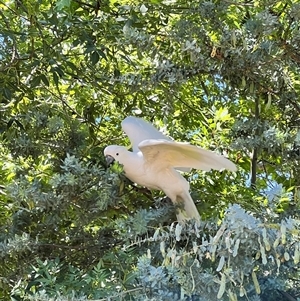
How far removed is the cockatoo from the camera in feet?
2.67

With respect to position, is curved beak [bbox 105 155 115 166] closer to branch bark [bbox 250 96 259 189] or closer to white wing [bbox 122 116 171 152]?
white wing [bbox 122 116 171 152]

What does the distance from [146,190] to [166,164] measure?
0.29 feet

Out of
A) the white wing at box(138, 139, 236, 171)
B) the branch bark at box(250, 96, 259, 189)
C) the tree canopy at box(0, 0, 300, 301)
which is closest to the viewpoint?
the tree canopy at box(0, 0, 300, 301)

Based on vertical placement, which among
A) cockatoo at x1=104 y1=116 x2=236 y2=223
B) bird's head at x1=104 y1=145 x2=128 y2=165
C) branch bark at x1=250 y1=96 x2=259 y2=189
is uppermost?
branch bark at x1=250 y1=96 x2=259 y2=189

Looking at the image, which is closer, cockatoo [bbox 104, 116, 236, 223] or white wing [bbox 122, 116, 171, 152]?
cockatoo [bbox 104, 116, 236, 223]

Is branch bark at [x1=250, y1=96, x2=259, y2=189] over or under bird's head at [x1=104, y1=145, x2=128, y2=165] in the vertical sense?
over

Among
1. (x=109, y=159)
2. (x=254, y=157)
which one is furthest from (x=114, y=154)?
(x=254, y=157)

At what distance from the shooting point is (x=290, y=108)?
3.34 ft

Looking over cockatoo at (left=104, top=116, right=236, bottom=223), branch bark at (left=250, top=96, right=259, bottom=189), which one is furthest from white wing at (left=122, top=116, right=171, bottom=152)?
branch bark at (left=250, top=96, right=259, bottom=189)

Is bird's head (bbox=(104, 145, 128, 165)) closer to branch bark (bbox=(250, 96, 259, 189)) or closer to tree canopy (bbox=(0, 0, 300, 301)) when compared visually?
tree canopy (bbox=(0, 0, 300, 301))

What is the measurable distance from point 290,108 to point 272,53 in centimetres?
21

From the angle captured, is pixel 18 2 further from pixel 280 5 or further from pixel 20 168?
pixel 280 5

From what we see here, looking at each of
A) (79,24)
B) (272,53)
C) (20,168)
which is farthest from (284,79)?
(20,168)

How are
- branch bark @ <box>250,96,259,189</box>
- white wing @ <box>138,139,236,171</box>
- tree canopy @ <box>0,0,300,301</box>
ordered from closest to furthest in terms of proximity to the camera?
tree canopy @ <box>0,0,300,301</box> → white wing @ <box>138,139,236,171</box> → branch bark @ <box>250,96,259,189</box>
